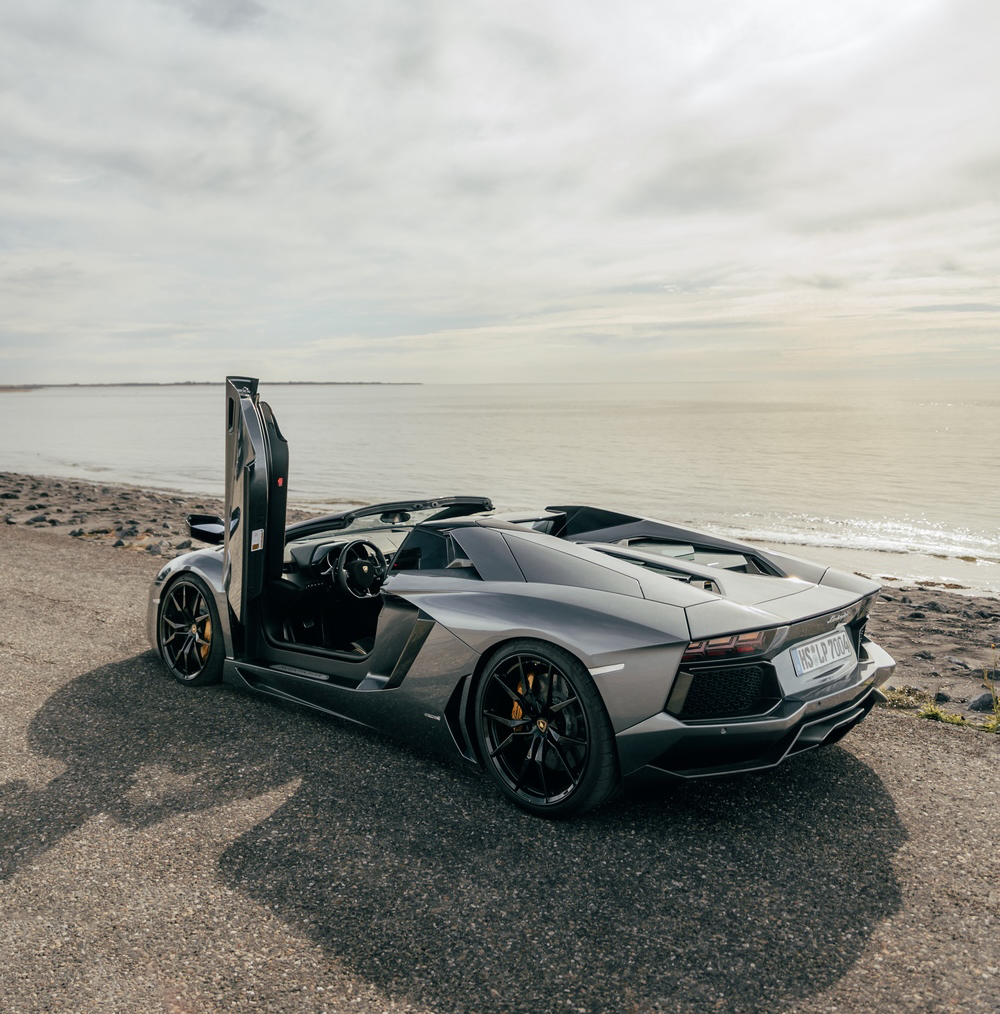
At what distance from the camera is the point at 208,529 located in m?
5.46

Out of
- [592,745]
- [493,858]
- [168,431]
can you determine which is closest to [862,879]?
[592,745]

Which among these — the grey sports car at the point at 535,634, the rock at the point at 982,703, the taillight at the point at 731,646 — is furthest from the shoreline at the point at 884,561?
the taillight at the point at 731,646

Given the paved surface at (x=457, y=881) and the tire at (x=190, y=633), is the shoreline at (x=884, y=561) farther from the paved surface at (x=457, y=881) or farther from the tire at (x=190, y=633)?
the tire at (x=190, y=633)

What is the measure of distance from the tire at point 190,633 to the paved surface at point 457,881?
547 mm

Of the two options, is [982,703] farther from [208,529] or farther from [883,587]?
[883,587]

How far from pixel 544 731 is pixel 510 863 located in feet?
1.77

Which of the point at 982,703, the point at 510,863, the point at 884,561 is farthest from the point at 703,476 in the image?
the point at 510,863

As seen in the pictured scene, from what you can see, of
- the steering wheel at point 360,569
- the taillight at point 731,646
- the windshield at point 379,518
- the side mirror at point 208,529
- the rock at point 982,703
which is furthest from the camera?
the rock at point 982,703

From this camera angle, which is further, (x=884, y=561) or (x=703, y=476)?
(x=703, y=476)

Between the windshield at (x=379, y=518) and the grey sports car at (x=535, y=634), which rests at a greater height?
the windshield at (x=379, y=518)

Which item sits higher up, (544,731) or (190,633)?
(544,731)

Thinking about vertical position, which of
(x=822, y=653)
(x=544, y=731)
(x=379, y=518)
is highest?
(x=379, y=518)

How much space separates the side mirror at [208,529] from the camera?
17.4ft

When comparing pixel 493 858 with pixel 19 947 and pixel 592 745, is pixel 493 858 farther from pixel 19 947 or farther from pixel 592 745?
pixel 19 947
